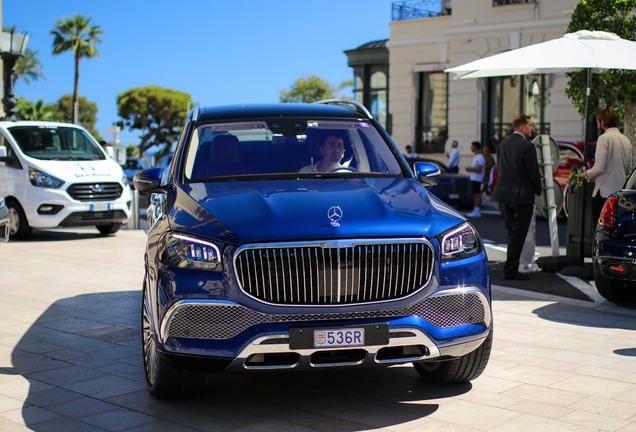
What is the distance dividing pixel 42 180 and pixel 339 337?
33.7 feet

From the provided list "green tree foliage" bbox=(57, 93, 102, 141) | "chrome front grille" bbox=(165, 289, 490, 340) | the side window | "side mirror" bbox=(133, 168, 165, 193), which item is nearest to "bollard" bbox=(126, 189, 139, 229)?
the side window

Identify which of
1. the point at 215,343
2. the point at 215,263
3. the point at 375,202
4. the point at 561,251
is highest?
the point at 375,202

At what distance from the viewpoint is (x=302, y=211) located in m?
4.10

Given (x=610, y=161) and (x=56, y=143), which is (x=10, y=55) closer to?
(x=56, y=143)

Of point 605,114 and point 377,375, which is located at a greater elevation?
point 605,114

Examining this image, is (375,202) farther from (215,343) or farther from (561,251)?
(561,251)

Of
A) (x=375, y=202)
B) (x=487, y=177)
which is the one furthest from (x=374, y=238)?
(x=487, y=177)

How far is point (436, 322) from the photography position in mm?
4008

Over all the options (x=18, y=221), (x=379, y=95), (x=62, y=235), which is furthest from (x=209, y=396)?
(x=379, y=95)

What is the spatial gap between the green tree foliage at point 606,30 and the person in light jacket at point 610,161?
4.97m

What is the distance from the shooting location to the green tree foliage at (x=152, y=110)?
259ft

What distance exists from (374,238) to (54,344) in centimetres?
324

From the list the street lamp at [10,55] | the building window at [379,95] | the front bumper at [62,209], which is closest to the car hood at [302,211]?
the front bumper at [62,209]

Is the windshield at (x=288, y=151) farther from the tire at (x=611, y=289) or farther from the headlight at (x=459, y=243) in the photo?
the tire at (x=611, y=289)
